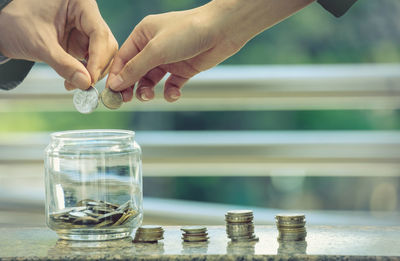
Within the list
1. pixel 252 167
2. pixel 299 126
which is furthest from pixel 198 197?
pixel 252 167

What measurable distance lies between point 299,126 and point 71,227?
3.17 meters

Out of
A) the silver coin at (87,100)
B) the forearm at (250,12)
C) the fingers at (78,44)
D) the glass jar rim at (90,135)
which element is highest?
the forearm at (250,12)

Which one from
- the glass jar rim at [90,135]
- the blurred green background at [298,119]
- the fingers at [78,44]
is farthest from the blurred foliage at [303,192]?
the glass jar rim at [90,135]

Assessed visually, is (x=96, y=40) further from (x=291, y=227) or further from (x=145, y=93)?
(x=291, y=227)

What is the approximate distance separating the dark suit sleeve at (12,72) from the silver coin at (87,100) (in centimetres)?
37

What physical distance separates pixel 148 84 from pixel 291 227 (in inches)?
26.5

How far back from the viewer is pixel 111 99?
5.41ft

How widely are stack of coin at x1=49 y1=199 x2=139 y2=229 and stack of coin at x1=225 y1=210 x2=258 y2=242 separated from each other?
0.20m

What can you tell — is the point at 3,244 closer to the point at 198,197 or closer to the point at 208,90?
the point at 208,90

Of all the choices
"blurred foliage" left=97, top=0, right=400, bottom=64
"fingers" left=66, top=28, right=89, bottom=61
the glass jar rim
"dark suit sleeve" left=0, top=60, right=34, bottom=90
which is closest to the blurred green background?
"blurred foliage" left=97, top=0, right=400, bottom=64

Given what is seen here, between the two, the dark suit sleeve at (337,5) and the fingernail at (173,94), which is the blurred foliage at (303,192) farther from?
the dark suit sleeve at (337,5)

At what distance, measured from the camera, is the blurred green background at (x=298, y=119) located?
4.04m

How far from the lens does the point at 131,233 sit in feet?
4.75

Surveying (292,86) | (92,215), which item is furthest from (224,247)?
(292,86)
